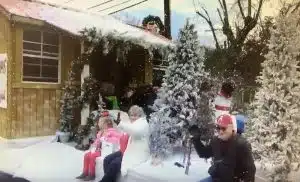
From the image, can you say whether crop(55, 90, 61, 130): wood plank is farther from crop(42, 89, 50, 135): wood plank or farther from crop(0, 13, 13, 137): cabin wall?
crop(0, 13, 13, 137): cabin wall

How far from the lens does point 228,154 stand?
1.45 meters

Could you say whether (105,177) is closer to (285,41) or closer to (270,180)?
(270,180)

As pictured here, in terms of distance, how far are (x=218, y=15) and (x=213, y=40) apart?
0.43 feet

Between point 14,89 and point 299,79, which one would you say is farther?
point 299,79

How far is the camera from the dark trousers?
59.7 inches

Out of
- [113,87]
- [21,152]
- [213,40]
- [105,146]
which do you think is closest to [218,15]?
[213,40]

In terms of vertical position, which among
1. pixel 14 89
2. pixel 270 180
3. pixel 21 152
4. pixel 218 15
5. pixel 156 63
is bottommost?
pixel 270 180

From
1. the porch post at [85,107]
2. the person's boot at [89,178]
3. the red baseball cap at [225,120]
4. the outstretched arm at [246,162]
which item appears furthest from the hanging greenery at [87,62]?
the outstretched arm at [246,162]

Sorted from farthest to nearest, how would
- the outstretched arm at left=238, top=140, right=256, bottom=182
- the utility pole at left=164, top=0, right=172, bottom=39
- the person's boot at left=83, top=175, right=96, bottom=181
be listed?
the utility pole at left=164, top=0, right=172, bottom=39, the person's boot at left=83, top=175, right=96, bottom=181, the outstretched arm at left=238, top=140, right=256, bottom=182

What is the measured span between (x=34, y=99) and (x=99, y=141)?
32 centimetres

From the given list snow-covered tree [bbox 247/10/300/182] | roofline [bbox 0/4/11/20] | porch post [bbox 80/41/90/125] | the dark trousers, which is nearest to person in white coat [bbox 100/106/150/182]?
the dark trousers

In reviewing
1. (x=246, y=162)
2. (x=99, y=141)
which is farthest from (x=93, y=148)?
(x=246, y=162)

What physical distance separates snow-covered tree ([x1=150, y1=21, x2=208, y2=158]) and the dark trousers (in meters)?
0.18

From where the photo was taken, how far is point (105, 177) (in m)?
1.51
